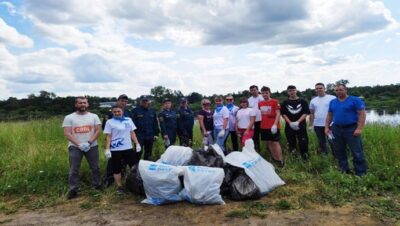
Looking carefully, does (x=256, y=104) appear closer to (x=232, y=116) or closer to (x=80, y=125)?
(x=232, y=116)

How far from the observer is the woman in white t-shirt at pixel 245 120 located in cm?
684

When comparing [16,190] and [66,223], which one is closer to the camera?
[66,223]

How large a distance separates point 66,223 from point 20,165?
313 centimetres

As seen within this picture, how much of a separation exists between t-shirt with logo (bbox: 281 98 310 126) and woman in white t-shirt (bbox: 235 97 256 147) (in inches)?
23.9

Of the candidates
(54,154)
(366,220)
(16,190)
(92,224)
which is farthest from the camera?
(54,154)

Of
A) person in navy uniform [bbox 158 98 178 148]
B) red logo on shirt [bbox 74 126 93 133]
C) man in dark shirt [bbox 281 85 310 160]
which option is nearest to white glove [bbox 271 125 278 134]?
man in dark shirt [bbox 281 85 310 160]

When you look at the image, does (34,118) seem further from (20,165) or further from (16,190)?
(16,190)

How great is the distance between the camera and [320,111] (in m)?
6.61

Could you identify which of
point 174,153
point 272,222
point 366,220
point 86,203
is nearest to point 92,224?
point 86,203

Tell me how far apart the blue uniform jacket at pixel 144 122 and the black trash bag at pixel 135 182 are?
112 centimetres

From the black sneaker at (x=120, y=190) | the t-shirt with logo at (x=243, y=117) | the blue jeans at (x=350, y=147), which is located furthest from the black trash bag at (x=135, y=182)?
the blue jeans at (x=350, y=147)

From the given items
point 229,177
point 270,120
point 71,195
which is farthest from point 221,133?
point 71,195

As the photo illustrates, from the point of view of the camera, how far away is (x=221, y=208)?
15.4 feet

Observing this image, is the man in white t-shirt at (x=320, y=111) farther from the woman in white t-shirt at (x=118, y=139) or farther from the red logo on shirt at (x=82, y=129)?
the red logo on shirt at (x=82, y=129)
